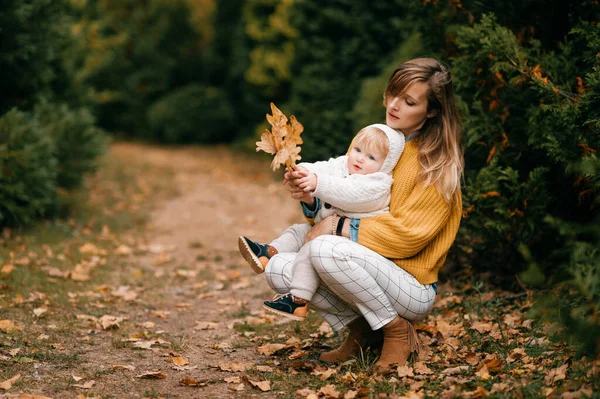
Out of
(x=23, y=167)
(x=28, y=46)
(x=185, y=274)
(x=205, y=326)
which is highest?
(x=28, y=46)

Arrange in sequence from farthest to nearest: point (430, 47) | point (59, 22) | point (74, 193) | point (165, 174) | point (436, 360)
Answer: point (165, 174), point (74, 193), point (59, 22), point (430, 47), point (436, 360)

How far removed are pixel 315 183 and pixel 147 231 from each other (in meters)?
4.44

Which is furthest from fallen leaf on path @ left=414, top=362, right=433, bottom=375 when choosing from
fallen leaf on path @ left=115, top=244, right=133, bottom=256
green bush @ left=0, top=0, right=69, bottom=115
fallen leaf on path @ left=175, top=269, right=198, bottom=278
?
green bush @ left=0, top=0, right=69, bottom=115

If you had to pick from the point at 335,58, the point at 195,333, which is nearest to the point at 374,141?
the point at 195,333

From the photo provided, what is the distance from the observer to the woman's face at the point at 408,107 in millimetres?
3400

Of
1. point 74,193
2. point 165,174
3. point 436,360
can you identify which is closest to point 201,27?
point 165,174

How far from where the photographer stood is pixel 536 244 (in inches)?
185

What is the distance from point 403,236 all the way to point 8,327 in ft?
8.06

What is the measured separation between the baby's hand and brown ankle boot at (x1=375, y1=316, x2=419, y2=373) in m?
0.80

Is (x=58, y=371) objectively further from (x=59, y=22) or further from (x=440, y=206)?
(x=59, y=22)

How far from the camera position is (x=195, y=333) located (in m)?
4.35

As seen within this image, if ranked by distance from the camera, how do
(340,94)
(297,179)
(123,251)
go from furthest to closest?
(340,94) → (123,251) → (297,179)

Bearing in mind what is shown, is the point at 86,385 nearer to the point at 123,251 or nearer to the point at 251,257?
the point at 251,257

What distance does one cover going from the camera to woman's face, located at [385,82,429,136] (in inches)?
134
